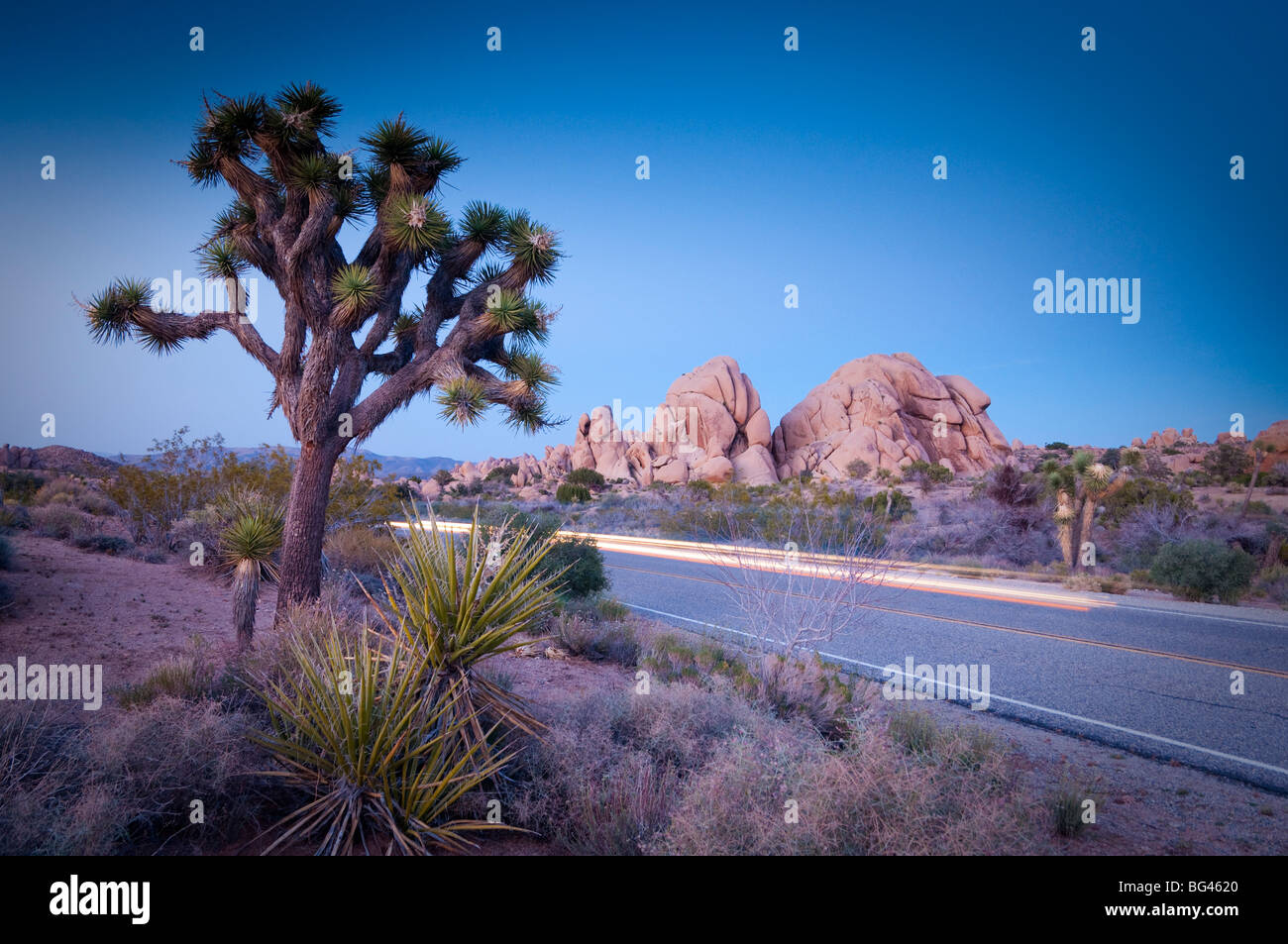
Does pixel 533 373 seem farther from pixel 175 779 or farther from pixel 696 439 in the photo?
pixel 696 439

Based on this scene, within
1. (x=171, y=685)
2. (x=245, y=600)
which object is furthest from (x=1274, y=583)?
(x=171, y=685)

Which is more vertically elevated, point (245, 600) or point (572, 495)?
point (245, 600)

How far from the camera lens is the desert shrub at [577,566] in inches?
418

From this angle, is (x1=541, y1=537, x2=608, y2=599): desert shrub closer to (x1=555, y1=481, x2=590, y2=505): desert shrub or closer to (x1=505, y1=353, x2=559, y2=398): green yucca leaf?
(x1=505, y1=353, x2=559, y2=398): green yucca leaf

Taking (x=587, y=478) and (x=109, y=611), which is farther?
(x=587, y=478)

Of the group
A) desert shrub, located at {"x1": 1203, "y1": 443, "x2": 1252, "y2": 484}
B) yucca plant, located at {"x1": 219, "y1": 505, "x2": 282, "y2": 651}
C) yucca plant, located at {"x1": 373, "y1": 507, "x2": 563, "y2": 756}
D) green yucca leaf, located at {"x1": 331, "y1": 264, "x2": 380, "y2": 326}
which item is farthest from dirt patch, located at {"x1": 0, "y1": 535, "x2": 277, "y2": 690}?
desert shrub, located at {"x1": 1203, "y1": 443, "x2": 1252, "y2": 484}

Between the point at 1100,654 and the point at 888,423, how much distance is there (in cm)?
5518

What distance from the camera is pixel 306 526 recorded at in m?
7.80

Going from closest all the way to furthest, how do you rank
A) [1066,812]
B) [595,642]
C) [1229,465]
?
[1066,812]
[595,642]
[1229,465]

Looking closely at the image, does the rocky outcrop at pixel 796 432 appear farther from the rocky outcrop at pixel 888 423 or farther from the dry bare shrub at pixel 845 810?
the dry bare shrub at pixel 845 810

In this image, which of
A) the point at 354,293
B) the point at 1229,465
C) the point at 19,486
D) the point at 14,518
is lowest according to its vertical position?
the point at 14,518

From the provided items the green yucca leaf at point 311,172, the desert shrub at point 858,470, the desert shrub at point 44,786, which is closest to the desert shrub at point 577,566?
the green yucca leaf at point 311,172

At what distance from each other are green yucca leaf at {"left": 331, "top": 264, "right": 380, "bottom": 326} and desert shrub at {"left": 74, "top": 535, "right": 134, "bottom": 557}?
Answer: 8.51m

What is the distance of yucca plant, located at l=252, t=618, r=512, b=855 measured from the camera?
3.52 m
